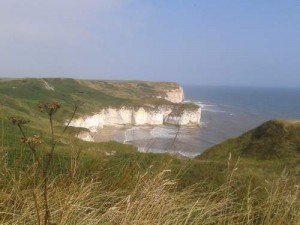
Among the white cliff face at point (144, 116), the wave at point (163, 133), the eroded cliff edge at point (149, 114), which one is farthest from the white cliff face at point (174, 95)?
the wave at point (163, 133)

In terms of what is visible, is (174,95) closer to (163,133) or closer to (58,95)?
(163,133)

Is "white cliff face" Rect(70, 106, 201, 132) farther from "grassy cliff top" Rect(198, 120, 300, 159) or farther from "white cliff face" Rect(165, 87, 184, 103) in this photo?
"grassy cliff top" Rect(198, 120, 300, 159)

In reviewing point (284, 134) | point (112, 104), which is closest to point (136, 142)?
point (112, 104)

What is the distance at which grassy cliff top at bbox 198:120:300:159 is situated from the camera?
2203cm

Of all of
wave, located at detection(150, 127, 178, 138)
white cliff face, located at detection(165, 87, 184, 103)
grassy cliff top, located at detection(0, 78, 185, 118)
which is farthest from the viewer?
white cliff face, located at detection(165, 87, 184, 103)

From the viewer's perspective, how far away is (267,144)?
23.2 m

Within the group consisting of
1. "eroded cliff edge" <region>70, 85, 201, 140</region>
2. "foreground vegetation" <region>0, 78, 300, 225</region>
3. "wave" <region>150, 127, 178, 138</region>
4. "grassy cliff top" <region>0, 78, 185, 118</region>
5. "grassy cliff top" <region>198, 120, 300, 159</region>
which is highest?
"foreground vegetation" <region>0, 78, 300, 225</region>

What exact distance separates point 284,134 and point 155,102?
70.9 metres

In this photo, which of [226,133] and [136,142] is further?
[226,133]

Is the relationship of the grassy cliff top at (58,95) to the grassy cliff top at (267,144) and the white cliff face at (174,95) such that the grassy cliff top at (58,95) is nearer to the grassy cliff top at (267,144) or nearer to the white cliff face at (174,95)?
the white cliff face at (174,95)

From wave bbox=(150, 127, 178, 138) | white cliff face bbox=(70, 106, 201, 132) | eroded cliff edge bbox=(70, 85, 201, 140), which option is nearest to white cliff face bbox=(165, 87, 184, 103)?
eroded cliff edge bbox=(70, 85, 201, 140)

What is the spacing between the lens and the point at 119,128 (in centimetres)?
8288

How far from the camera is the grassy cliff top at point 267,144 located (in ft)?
72.3

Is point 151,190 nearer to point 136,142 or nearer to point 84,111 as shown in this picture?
point 136,142
